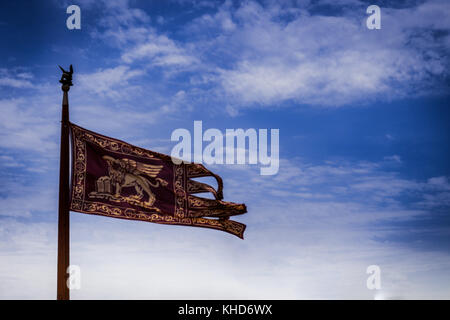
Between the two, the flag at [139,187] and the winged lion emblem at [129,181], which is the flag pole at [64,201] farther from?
the winged lion emblem at [129,181]

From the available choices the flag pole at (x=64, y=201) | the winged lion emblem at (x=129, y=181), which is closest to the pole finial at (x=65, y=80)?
the flag pole at (x=64, y=201)

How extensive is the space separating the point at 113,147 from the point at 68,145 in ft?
5.59

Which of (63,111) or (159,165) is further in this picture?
(159,165)

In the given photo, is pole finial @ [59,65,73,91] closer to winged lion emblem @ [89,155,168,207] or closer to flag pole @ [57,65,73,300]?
flag pole @ [57,65,73,300]

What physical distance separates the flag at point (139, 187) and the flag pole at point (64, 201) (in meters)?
0.34

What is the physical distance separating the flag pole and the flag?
0.34m

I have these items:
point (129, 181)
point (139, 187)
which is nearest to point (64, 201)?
point (129, 181)

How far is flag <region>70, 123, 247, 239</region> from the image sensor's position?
67.2 feet

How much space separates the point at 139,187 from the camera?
71.3 ft

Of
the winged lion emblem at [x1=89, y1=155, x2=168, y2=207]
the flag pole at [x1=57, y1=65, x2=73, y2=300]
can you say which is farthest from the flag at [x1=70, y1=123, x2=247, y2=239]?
the flag pole at [x1=57, y1=65, x2=73, y2=300]
